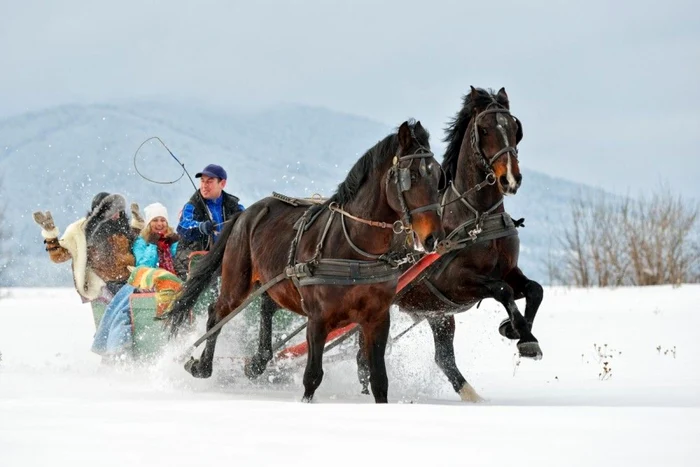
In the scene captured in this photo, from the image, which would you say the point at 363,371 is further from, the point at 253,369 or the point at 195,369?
the point at 195,369

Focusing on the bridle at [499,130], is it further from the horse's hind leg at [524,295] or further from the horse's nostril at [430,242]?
the horse's nostril at [430,242]

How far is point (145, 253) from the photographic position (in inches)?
381

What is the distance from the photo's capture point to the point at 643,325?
14.7m

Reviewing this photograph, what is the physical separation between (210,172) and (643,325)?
7.97m

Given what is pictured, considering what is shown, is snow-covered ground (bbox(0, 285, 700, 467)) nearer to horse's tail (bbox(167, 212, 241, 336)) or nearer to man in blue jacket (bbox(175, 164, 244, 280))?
horse's tail (bbox(167, 212, 241, 336))

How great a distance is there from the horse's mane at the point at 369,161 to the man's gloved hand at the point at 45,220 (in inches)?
156

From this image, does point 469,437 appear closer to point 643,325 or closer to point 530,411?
point 530,411

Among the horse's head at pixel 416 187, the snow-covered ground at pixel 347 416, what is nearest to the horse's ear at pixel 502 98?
the horse's head at pixel 416 187

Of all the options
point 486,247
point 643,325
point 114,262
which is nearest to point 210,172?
point 114,262

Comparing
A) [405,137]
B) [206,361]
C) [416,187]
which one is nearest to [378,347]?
[416,187]

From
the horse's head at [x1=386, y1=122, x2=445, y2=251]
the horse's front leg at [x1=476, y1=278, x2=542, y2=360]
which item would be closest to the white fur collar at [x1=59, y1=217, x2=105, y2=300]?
the horse's front leg at [x1=476, y1=278, x2=542, y2=360]

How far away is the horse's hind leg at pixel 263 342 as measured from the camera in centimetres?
810

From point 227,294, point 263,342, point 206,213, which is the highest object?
point 206,213

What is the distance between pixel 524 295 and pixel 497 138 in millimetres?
1148
